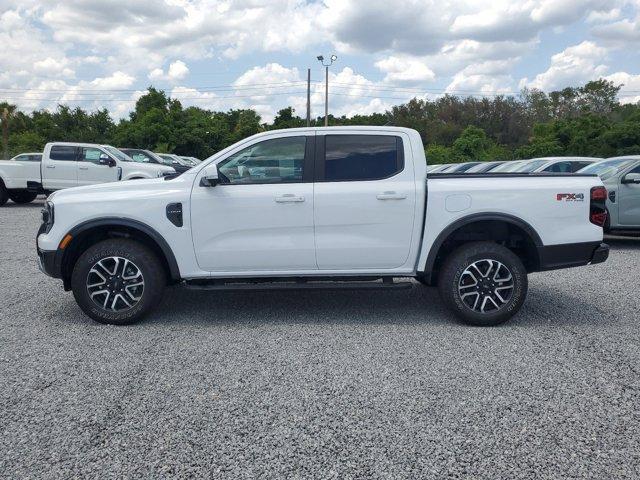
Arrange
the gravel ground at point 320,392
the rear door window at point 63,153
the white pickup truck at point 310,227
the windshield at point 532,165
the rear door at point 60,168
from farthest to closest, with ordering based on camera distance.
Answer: the rear door window at point 63,153, the rear door at point 60,168, the windshield at point 532,165, the white pickup truck at point 310,227, the gravel ground at point 320,392

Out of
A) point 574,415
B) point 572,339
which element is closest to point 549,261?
point 572,339

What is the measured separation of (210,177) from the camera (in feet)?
17.7

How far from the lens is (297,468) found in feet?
10.0

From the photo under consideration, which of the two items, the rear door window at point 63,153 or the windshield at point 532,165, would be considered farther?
the rear door window at point 63,153

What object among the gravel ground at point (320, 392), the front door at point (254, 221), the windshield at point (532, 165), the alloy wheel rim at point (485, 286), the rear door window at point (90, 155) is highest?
the rear door window at point (90, 155)

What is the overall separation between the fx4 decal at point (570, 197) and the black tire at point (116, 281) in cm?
375

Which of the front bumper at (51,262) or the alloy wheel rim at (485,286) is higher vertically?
the front bumper at (51,262)

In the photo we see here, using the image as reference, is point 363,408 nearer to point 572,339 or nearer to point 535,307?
point 572,339

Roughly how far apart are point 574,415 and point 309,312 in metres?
3.02

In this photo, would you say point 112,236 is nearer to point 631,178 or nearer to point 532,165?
point 631,178

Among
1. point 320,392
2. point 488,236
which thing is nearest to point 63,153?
point 488,236

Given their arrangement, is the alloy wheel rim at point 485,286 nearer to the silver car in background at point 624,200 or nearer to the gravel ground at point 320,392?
the gravel ground at point 320,392

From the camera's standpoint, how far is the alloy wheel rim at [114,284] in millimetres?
5539

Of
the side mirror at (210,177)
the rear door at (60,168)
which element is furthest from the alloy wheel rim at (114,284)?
the rear door at (60,168)
